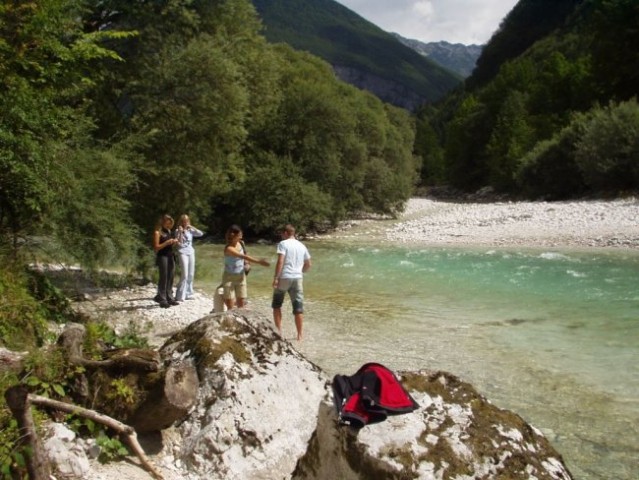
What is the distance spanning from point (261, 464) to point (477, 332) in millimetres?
8050

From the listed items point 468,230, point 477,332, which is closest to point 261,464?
point 477,332

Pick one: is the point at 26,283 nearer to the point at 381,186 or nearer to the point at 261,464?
the point at 261,464

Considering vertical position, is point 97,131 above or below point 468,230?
above

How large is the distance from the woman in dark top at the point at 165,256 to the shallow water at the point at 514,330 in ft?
8.08

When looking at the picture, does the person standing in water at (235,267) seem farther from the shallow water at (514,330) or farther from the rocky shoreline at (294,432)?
the rocky shoreline at (294,432)

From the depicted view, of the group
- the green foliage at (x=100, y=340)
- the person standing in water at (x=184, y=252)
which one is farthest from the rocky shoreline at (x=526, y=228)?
the green foliage at (x=100, y=340)

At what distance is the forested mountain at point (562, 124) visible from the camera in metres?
44.0

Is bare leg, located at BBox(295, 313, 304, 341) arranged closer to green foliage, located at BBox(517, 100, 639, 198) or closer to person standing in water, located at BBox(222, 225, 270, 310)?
person standing in water, located at BBox(222, 225, 270, 310)

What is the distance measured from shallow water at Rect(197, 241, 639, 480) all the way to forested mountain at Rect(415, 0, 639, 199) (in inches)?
913

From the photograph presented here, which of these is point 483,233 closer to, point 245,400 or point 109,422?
point 245,400

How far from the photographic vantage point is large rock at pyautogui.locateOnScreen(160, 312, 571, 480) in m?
4.29

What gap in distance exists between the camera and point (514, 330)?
12.9 m

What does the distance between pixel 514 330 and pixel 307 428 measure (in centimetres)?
807

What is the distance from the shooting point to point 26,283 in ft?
29.5
